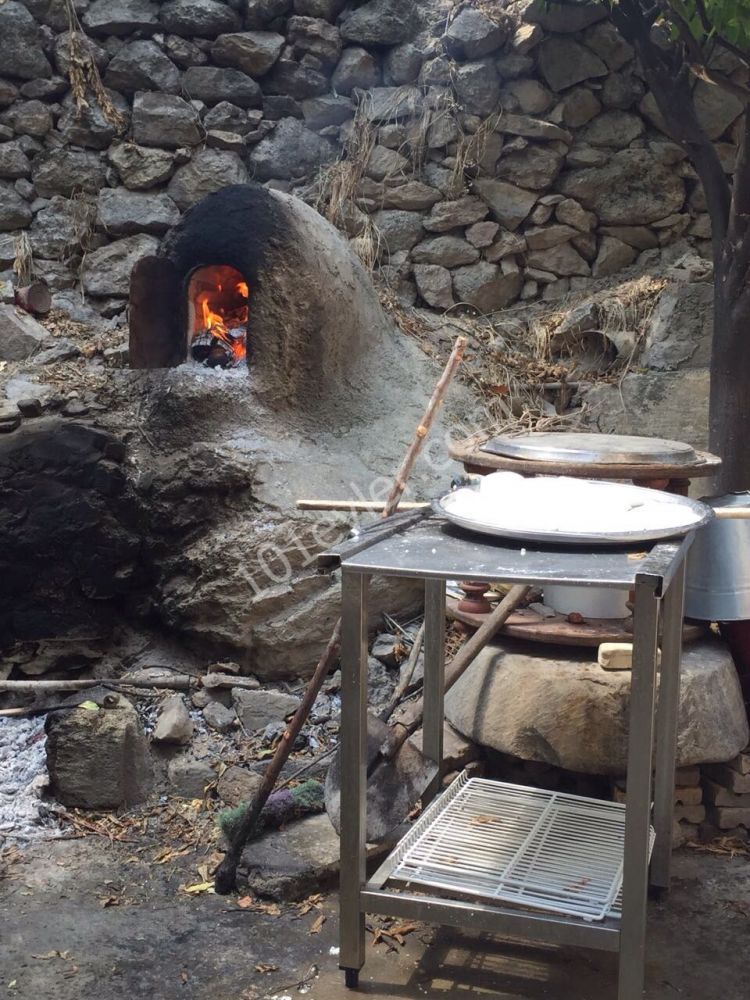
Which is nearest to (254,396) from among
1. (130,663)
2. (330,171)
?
(130,663)

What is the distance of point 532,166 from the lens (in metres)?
7.03

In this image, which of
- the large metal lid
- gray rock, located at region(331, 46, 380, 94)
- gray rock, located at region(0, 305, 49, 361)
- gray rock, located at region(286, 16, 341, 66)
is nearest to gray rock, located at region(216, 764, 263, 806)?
the large metal lid

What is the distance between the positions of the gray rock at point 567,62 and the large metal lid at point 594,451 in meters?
4.37

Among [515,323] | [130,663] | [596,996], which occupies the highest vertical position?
[515,323]

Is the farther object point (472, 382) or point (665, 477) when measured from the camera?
point (472, 382)

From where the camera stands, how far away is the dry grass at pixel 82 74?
6988 mm

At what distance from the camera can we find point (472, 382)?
6.23 meters

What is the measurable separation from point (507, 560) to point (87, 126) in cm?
620

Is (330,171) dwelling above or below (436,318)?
above

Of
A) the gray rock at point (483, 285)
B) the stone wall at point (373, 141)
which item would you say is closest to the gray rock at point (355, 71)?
the stone wall at point (373, 141)

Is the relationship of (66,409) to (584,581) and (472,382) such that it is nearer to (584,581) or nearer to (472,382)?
(472,382)

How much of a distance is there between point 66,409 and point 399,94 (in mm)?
3817

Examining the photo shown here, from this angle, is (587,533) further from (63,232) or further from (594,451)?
(63,232)

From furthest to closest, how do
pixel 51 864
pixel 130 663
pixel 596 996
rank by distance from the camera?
pixel 130 663
pixel 51 864
pixel 596 996
